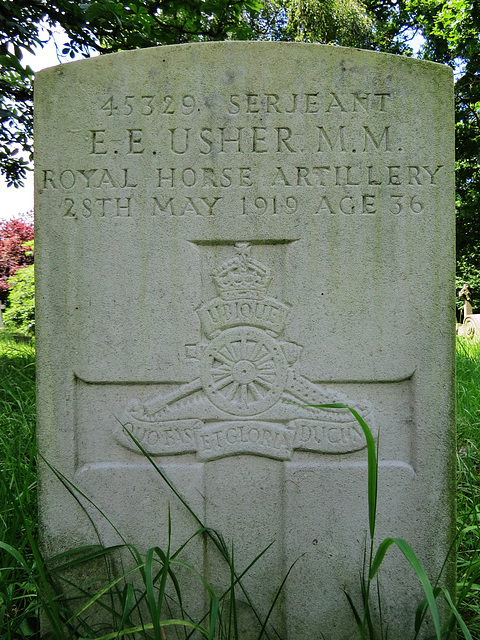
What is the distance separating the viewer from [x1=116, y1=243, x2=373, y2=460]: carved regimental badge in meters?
1.85

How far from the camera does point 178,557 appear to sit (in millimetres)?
1854

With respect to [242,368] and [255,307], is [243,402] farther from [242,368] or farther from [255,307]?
[255,307]

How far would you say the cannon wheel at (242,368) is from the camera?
6.09ft

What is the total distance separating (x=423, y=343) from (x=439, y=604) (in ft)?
3.12

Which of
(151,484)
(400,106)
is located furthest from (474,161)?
(151,484)

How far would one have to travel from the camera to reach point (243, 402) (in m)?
1.87

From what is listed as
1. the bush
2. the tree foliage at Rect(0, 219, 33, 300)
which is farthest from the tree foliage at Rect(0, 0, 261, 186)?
the tree foliage at Rect(0, 219, 33, 300)

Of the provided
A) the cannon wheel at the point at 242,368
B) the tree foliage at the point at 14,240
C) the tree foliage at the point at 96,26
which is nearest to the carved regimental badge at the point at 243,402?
the cannon wheel at the point at 242,368

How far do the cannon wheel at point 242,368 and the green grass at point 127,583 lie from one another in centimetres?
48

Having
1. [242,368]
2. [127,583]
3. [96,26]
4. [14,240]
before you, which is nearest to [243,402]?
[242,368]

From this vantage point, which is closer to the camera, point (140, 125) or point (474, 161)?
point (140, 125)

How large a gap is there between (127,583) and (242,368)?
870mm

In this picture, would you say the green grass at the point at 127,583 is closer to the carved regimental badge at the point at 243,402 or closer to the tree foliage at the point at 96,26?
the carved regimental badge at the point at 243,402

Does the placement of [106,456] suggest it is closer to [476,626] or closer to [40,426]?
[40,426]
